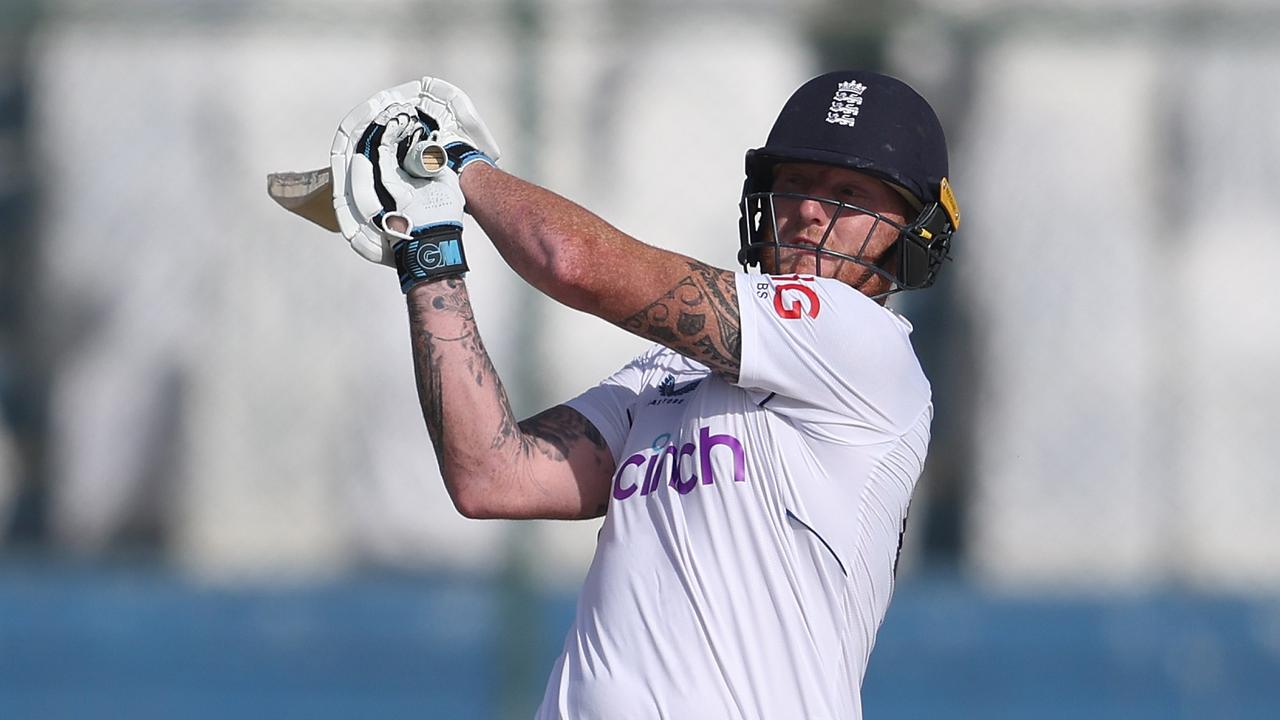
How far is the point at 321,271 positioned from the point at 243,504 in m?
0.84

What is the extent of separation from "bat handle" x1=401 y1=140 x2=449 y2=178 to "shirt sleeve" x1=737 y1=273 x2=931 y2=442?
18.7 inches

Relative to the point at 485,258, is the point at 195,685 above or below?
below

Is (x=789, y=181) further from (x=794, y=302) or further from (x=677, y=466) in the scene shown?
(x=677, y=466)

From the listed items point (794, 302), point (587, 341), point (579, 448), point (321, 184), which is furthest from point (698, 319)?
point (587, 341)

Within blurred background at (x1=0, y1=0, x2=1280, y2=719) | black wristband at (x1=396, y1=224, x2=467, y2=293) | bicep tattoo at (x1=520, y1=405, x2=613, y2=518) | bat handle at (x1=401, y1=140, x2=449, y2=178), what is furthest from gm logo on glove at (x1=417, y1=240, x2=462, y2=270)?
blurred background at (x1=0, y1=0, x2=1280, y2=719)

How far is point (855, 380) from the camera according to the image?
7.38 ft

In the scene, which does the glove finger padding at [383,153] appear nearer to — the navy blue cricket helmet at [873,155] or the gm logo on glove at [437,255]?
the gm logo on glove at [437,255]

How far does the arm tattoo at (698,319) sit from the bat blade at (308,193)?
0.53m

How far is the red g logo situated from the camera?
7.23 ft

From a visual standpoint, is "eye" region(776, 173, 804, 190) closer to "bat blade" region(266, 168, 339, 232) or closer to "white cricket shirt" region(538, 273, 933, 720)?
"white cricket shirt" region(538, 273, 933, 720)

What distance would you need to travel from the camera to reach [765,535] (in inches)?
88.8

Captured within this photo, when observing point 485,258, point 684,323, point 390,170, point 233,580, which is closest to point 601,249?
point 684,323

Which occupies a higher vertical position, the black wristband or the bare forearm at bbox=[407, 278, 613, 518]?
the black wristband

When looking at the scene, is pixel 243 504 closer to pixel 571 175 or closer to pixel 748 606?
pixel 571 175
